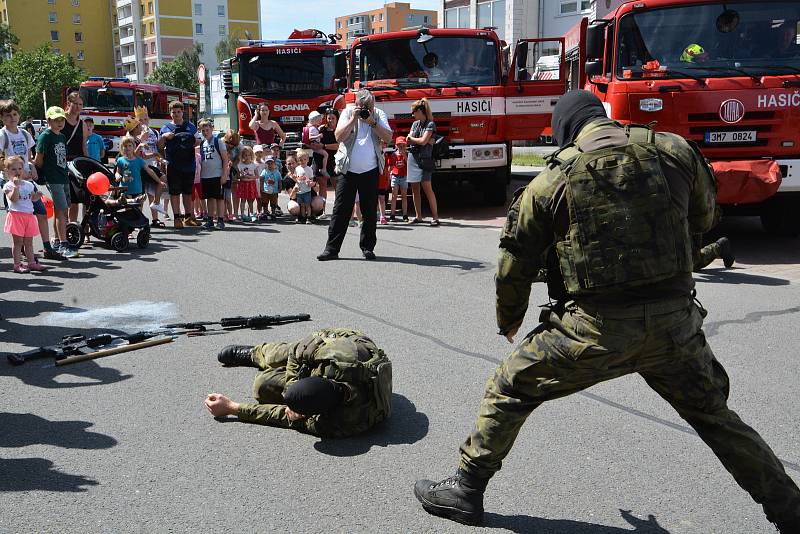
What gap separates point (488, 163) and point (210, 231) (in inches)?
182

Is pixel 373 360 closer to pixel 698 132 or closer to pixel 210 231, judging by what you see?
pixel 698 132

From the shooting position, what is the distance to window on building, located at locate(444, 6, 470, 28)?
1896 inches

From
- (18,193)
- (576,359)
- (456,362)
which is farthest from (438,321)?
(18,193)

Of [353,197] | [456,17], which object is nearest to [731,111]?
[353,197]

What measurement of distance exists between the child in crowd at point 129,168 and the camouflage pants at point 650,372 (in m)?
9.24

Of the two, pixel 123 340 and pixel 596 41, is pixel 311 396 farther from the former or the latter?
pixel 596 41

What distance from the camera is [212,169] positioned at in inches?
468

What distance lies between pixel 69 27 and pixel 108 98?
8643 centimetres

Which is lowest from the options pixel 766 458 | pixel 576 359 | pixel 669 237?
pixel 766 458

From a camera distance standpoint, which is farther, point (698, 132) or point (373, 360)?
point (698, 132)

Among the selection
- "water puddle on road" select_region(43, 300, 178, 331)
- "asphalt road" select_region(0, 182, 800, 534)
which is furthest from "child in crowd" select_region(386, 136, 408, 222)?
"water puddle on road" select_region(43, 300, 178, 331)

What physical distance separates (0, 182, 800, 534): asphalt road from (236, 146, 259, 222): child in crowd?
17.2 feet

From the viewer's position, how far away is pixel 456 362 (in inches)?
210

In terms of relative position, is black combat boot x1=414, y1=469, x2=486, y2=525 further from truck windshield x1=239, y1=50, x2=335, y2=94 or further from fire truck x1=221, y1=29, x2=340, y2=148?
truck windshield x1=239, y1=50, x2=335, y2=94
